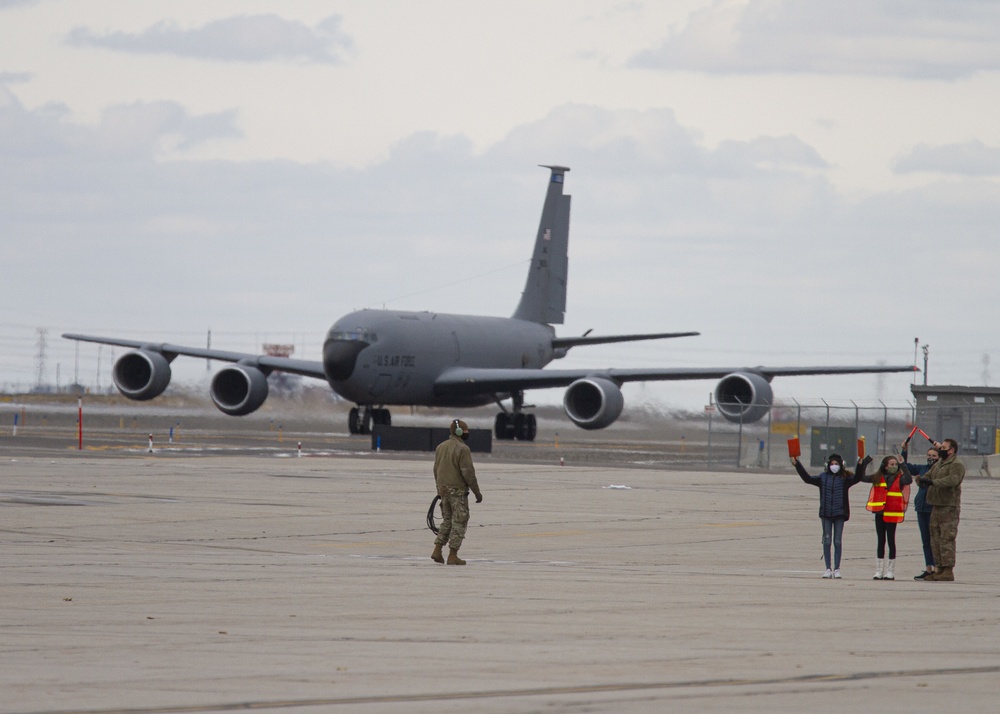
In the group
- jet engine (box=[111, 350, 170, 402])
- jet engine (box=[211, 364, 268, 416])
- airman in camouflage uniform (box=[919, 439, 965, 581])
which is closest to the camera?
airman in camouflage uniform (box=[919, 439, 965, 581])

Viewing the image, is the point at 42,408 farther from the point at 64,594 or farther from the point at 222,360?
the point at 64,594

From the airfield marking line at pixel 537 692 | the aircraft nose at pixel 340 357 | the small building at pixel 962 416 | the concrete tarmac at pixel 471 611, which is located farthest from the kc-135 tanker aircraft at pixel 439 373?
the airfield marking line at pixel 537 692

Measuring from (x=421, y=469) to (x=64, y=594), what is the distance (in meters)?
21.0

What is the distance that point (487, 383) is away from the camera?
4812cm

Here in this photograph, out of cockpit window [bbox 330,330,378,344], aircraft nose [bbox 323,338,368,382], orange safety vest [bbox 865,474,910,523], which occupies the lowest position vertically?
orange safety vest [bbox 865,474,910,523]

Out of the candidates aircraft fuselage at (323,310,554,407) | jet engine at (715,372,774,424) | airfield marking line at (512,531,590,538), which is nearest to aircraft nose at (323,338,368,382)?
aircraft fuselage at (323,310,554,407)

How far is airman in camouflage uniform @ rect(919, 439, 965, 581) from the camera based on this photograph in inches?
599

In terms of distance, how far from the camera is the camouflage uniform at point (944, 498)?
15.3m

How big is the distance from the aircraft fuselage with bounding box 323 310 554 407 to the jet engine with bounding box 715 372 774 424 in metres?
8.81

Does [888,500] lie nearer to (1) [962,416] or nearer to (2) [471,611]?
(2) [471,611]

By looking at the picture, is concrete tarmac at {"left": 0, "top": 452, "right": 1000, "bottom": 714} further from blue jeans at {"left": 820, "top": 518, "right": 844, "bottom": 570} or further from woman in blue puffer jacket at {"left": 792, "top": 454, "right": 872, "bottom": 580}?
woman in blue puffer jacket at {"left": 792, "top": 454, "right": 872, "bottom": 580}

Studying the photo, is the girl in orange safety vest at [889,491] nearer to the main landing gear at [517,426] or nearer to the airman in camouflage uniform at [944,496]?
the airman in camouflage uniform at [944,496]

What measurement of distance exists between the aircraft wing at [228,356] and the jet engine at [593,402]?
870 cm

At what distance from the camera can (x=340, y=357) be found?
4425 cm
